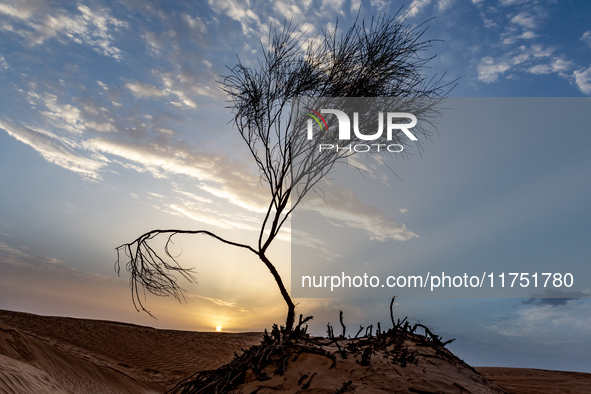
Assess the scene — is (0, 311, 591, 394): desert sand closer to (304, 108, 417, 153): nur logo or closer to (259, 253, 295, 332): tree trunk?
(259, 253, 295, 332): tree trunk

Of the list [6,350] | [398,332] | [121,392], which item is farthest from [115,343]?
[398,332]

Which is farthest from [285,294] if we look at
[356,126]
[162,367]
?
[162,367]

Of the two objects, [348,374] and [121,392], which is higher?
[348,374]

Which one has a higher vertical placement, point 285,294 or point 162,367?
point 285,294

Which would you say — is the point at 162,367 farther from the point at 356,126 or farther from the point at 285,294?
the point at 356,126

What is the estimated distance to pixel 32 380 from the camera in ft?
15.2

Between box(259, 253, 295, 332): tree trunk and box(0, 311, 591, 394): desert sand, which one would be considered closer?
box(0, 311, 591, 394): desert sand

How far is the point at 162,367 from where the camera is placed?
1205 cm

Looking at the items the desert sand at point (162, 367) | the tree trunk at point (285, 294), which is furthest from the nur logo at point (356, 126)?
the desert sand at point (162, 367)

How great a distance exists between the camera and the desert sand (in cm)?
290

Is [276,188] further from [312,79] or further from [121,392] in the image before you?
[121,392]

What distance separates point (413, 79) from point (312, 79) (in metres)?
2.13

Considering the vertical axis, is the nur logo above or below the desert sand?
above

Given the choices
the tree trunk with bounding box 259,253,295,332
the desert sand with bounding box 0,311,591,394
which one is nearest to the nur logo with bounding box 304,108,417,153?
the tree trunk with bounding box 259,253,295,332
